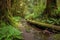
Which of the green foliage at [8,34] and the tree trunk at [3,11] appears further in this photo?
the tree trunk at [3,11]

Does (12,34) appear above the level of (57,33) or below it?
above

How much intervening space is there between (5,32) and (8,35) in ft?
1.68

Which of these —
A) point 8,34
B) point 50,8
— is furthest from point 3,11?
point 50,8

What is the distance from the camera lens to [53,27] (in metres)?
10.9

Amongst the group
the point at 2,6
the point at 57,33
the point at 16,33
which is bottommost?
the point at 57,33

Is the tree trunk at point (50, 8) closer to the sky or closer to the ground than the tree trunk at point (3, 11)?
closer to the ground

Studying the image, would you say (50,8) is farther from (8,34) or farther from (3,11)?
(8,34)

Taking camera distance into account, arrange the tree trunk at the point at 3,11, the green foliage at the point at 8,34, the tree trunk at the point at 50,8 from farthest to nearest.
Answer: the tree trunk at the point at 50,8 → the tree trunk at the point at 3,11 → the green foliage at the point at 8,34

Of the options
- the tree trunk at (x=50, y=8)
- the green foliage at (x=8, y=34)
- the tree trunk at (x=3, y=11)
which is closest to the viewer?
the green foliage at (x=8, y=34)

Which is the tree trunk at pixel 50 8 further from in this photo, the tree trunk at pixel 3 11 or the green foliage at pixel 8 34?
the green foliage at pixel 8 34

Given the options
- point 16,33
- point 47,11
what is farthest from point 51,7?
point 16,33

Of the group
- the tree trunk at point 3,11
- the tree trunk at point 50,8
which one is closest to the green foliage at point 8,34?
the tree trunk at point 3,11

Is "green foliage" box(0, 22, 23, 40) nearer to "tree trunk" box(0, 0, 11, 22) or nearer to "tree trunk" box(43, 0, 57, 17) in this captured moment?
"tree trunk" box(0, 0, 11, 22)

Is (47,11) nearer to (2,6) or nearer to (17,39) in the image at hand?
(2,6)
